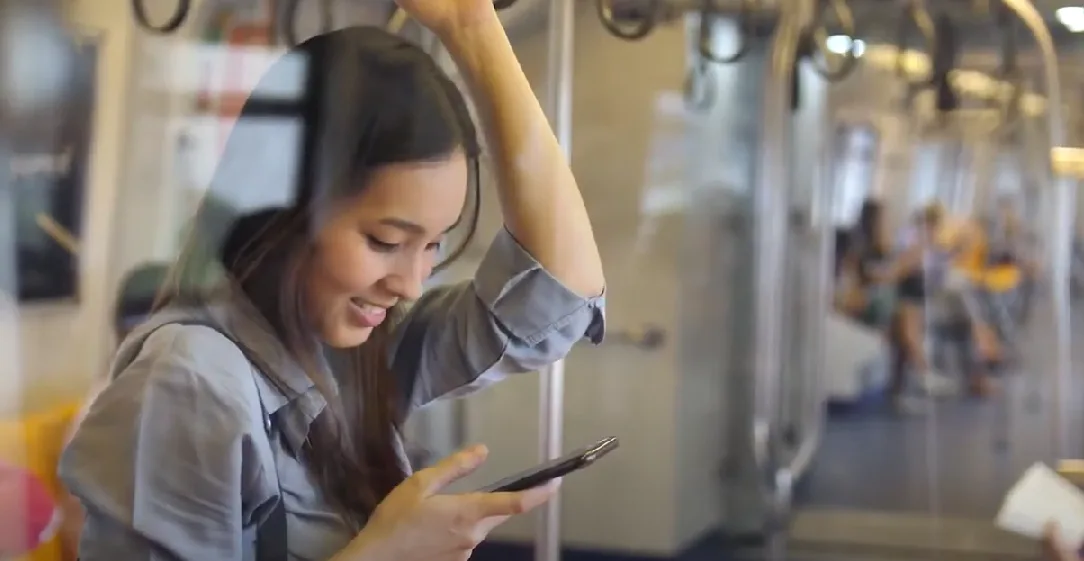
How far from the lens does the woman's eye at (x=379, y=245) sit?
640 mm

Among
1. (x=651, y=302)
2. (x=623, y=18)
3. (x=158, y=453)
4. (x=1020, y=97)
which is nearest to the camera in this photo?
(x=158, y=453)

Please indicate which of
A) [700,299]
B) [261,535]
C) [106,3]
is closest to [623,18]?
[106,3]

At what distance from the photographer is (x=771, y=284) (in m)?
1.81

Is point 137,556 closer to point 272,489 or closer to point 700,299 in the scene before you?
point 272,489

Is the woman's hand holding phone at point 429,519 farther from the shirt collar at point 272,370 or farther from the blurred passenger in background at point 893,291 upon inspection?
the blurred passenger in background at point 893,291

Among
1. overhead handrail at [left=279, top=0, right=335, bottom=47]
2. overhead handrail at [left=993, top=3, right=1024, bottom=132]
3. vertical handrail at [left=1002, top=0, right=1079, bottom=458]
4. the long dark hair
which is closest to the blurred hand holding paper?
vertical handrail at [left=1002, top=0, right=1079, bottom=458]

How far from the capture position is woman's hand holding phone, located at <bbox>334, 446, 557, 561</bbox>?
2.08 ft

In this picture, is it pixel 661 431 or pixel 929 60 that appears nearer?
pixel 661 431

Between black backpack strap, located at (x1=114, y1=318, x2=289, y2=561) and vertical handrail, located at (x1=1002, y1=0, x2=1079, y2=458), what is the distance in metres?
1.22

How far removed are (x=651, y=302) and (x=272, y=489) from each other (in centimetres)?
69

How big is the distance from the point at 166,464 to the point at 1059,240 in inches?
54.9

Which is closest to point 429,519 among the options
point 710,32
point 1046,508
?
point 710,32

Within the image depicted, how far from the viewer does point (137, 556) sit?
0.61m

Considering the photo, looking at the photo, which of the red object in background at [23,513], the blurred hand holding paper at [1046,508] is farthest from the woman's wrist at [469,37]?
the blurred hand holding paper at [1046,508]
